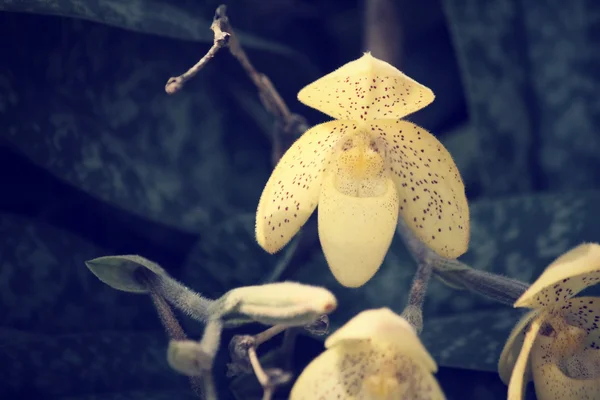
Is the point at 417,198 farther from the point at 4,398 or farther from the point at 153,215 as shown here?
the point at 4,398

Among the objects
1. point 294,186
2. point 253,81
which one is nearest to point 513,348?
point 294,186

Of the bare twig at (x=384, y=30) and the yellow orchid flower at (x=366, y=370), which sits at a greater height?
the bare twig at (x=384, y=30)

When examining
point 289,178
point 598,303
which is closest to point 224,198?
point 289,178

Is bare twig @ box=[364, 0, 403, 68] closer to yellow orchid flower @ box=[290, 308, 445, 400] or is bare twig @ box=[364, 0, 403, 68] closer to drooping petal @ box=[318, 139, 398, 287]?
drooping petal @ box=[318, 139, 398, 287]

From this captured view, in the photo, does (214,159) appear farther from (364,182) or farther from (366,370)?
(366,370)

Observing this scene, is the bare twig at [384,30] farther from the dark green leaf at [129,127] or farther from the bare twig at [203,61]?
the bare twig at [203,61]

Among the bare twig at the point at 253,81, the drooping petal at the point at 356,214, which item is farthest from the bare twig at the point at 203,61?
the drooping petal at the point at 356,214
